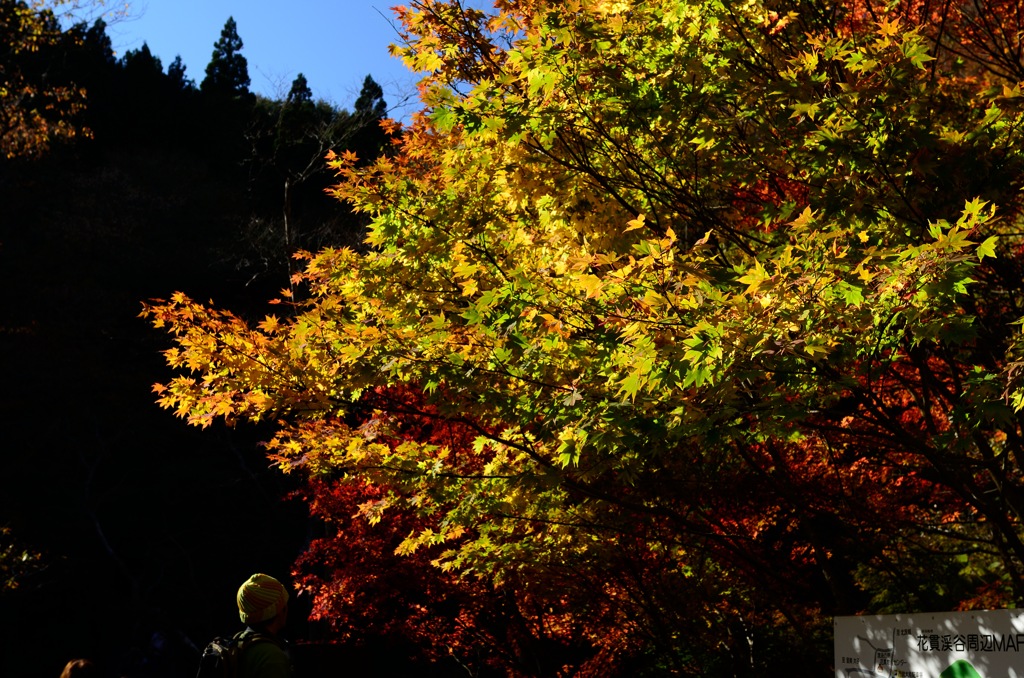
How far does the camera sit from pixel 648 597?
914cm

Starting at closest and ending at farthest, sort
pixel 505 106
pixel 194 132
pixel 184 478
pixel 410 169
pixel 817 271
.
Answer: pixel 817 271, pixel 505 106, pixel 410 169, pixel 184 478, pixel 194 132

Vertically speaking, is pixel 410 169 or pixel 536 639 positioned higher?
pixel 410 169

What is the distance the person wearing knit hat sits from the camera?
3.52m

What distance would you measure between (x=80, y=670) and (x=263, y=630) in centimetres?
111

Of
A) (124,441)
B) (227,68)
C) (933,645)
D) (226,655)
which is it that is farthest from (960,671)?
(227,68)

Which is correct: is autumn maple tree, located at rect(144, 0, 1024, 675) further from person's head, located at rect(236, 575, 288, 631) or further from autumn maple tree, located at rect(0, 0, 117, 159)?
Result: autumn maple tree, located at rect(0, 0, 117, 159)

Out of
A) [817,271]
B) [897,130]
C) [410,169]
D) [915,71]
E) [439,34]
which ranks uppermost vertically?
[439,34]

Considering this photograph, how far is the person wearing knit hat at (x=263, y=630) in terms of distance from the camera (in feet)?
11.5

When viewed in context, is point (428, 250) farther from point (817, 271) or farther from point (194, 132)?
point (194, 132)

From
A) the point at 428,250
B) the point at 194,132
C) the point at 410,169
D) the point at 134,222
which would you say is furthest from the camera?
the point at 194,132

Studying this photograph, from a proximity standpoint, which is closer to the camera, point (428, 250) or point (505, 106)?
point (505, 106)

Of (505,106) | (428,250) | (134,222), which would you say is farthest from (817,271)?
(134,222)

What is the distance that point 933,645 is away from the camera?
4406mm

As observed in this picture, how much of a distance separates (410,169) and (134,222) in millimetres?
18091
